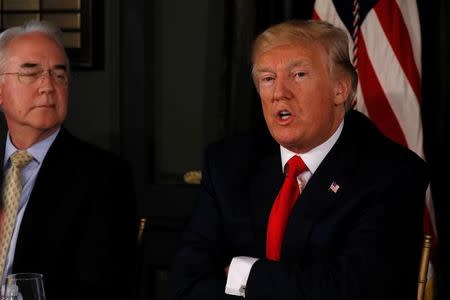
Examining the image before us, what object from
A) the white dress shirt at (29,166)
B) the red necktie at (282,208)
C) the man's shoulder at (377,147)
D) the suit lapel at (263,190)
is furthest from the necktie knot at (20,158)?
the man's shoulder at (377,147)

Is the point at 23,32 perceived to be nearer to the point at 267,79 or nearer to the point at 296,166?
the point at 267,79

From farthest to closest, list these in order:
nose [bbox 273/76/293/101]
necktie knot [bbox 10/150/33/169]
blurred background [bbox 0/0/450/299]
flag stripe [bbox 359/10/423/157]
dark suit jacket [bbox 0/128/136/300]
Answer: blurred background [bbox 0/0/450/299] → flag stripe [bbox 359/10/423/157] → necktie knot [bbox 10/150/33/169] → dark suit jacket [bbox 0/128/136/300] → nose [bbox 273/76/293/101]

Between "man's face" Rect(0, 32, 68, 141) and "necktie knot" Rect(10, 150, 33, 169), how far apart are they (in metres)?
0.09

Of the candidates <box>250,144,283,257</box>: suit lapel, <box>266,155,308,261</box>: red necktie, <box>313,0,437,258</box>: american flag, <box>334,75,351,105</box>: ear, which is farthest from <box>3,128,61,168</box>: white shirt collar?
<box>313,0,437,258</box>: american flag

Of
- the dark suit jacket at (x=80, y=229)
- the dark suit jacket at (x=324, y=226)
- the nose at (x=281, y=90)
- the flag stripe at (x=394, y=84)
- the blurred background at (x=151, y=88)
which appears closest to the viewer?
the dark suit jacket at (x=324, y=226)

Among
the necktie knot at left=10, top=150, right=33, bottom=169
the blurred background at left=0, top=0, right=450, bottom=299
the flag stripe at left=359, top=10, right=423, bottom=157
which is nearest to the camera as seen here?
the necktie knot at left=10, top=150, right=33, bottom=169

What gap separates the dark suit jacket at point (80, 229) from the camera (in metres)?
2.93

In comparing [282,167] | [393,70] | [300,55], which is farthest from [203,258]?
[393,70]

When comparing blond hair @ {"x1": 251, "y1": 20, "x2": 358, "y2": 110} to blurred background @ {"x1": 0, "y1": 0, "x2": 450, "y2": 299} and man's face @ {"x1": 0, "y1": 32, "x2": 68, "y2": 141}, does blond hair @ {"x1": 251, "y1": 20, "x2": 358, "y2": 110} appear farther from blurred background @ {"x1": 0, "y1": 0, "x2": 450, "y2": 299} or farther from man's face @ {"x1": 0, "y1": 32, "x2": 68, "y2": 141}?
blurred background @ {"x1": 0, "y1": 0, "x2": 450, "y2": 299}

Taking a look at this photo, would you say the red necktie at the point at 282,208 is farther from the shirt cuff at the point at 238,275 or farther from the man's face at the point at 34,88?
the man's face at the point at 34,88

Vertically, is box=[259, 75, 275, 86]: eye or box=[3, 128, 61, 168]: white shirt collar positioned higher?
box=[259, 75, 275, 86]: eye

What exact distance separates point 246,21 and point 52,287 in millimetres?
1401

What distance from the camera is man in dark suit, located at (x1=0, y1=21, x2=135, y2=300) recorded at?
2.94m

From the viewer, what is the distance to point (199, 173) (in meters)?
3.96
